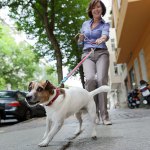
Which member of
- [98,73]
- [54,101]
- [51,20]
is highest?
[51,20]

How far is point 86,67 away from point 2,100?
10.7m

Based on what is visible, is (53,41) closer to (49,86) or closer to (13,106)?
(13,106)

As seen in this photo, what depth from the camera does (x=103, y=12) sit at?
7043 mm

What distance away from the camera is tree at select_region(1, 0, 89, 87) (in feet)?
78.3

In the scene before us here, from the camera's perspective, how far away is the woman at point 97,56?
6812 millimetres

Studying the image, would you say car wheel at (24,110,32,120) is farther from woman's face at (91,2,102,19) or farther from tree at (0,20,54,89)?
tree at (0,20,54,89)

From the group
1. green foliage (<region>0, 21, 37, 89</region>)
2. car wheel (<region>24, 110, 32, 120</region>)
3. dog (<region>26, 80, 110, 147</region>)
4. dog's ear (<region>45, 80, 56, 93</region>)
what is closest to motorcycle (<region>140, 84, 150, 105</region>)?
car wheel (<region>24, 110, 32, 120</region>)

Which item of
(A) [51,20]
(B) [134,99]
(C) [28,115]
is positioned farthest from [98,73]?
(A) [51,20]

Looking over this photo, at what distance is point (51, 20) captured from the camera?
2402 cm

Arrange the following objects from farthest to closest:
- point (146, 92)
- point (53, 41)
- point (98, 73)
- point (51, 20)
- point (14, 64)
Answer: point (14, 64) < point (51, 20) < point (53, 41) < point (146, 92) < point (98, 73)

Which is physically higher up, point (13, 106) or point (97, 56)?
point (13, 106)

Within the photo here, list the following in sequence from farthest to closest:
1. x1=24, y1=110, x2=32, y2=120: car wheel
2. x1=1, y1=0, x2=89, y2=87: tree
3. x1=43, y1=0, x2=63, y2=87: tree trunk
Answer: x1=1, y1=0, x2=89, y2=87: tree < x1=43, y1=0, x2=63, y2=87: tree trunk < x1=24, y1=110, x2=32, y2=120: car wheel

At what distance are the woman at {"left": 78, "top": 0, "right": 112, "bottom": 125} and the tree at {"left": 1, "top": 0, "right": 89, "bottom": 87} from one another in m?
14.1

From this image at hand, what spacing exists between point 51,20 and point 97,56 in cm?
1748
